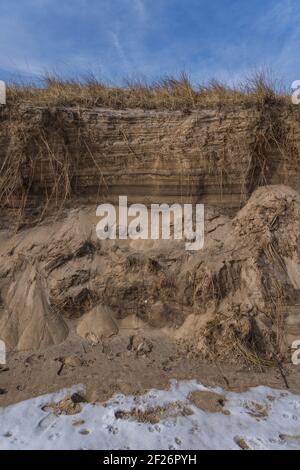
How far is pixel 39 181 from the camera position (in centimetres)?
495

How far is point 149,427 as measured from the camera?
2.95m

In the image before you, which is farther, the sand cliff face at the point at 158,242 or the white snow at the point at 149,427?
the sand cliff face at the point at 158,242

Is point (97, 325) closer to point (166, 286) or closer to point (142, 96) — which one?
point (166, 286)

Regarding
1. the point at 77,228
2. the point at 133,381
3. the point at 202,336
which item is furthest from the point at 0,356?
the point at 202,336

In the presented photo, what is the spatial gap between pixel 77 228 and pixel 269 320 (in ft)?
7.68

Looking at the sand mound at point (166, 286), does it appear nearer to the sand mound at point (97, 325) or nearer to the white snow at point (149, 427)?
the sand mound at point (97, 325)

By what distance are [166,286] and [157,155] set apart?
1.64 m

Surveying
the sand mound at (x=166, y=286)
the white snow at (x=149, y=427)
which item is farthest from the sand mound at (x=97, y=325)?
the white snow at (x=149, y=427)

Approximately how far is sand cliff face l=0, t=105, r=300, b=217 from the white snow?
246 centimetres

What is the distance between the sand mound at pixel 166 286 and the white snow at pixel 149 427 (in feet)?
2.64

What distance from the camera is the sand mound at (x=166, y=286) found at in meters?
4.16
